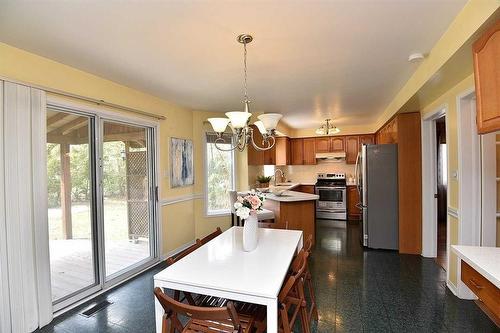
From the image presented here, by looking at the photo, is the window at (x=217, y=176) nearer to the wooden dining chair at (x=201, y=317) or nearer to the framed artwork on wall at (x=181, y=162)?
the framed artwork on wall at (x=181, y=162)

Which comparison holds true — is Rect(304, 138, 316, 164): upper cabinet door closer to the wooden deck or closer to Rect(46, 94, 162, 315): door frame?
Rect(46, 94, 162, 315): door frame

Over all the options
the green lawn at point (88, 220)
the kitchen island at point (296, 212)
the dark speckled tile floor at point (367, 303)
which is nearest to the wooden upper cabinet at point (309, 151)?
the kitchen island at point (296, 212)

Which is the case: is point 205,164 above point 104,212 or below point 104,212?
above

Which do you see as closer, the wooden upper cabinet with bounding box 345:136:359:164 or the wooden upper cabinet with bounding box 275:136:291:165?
the wooden upper cabinet with bounding box 275:136:291:165

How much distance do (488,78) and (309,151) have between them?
18.2 ft

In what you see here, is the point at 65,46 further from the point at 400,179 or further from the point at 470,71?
the point at 400,179

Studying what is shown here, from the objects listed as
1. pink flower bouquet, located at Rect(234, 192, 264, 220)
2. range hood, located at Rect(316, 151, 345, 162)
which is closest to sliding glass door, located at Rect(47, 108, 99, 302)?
pink flower bouquet, located at Rect(234, 192, 264, 220)

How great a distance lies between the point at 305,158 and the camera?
6922 millimetres

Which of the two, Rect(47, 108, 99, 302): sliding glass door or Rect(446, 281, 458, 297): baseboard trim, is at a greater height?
Rect(47, 108, 99, 302): sliding glass door

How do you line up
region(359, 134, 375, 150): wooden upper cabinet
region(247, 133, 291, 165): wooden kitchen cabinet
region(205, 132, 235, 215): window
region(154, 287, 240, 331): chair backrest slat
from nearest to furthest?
region(154, 287, 240, 331): chair backrest slat < region(205, 132, 235, 215): window < region(247, 133, 291, 165): wooden kitchen cabinet < region(359, 134, 375, 150): wooden upper cabinet

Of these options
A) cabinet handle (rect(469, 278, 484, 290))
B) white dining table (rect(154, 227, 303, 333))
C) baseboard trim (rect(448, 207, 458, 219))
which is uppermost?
baseboard trim (rect(448, 207, 458, 219))

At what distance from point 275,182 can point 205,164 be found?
2269mm

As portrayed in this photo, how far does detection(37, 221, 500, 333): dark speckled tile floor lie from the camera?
2111mm

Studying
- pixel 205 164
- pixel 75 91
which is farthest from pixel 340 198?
pixel 75 91
